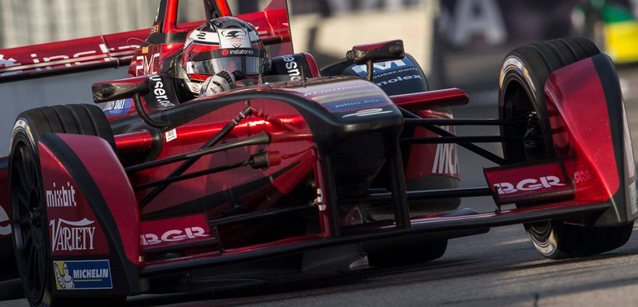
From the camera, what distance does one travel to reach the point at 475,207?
11359mm

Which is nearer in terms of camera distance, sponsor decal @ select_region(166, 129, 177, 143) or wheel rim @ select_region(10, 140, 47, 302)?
wheel rim @ select_region(10, 140, 47, 302)

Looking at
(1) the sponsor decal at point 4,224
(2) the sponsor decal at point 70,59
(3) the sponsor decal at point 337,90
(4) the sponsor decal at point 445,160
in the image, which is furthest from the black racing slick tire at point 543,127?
(2) the sponsor decal at point 70,59

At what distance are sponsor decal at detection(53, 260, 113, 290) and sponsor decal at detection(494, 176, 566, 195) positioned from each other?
6.59 ft

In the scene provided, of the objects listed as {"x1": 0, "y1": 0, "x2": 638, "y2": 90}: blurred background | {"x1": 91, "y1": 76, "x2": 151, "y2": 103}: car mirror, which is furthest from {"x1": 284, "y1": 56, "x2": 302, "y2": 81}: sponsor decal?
{"x1": 0, "y1": 0, "x2": 638, "y2": 90}: blurred background

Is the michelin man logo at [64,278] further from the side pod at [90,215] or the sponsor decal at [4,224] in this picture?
the sponsor decal at [4,224]

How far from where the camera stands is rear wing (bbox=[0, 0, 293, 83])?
9352 millimetres

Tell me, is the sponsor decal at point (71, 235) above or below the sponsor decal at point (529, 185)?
above

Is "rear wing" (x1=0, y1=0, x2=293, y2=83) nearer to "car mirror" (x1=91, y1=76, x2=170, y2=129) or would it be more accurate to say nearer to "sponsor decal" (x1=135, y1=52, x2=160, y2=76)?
"sponsor decal" (x1=135, y1=52, x2=160, y2=76)

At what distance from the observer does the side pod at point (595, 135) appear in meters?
5.97

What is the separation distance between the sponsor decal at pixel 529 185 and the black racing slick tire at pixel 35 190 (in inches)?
79.2

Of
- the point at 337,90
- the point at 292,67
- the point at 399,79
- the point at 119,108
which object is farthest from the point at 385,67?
the point at 337,90

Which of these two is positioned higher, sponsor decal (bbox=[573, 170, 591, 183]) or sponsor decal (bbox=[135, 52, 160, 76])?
sponsor decal (bbox=[135, 52, 160, 76])

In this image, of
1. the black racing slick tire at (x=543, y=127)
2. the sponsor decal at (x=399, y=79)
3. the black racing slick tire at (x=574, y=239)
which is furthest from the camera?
the sponsor decal at (x=399, y=79)

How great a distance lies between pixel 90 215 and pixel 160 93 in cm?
161
